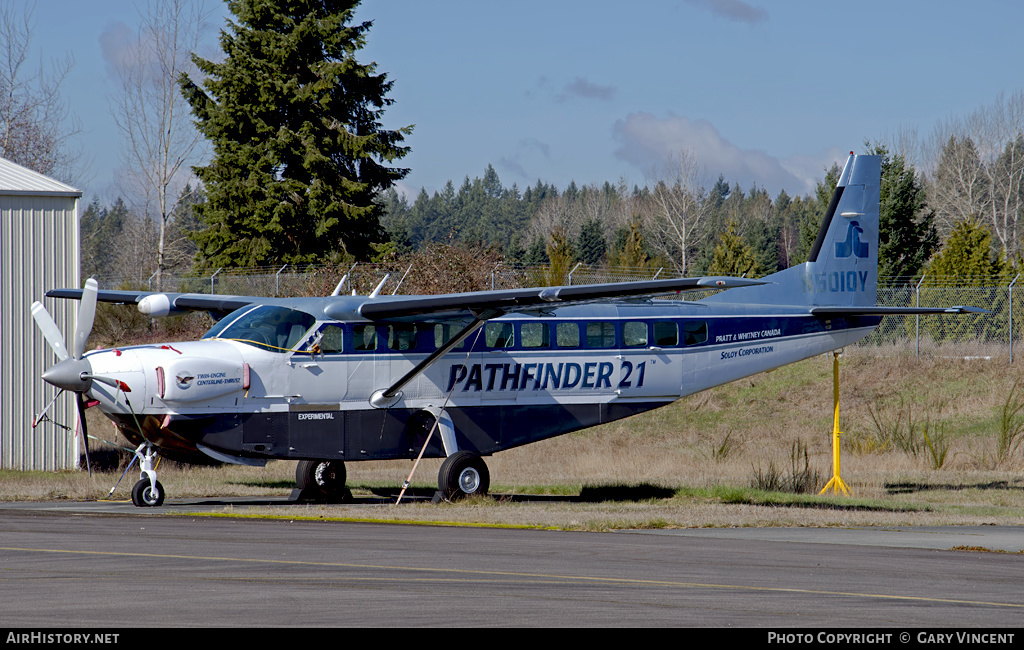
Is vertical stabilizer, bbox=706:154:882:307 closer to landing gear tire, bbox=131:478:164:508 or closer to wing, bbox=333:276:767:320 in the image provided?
wing, bbox=333:276:767:320

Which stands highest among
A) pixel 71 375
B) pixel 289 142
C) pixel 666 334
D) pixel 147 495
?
pixel 289 142

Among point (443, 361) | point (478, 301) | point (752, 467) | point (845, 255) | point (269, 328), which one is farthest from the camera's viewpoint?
point (752, 467)

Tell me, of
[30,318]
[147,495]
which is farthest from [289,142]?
[147,495]

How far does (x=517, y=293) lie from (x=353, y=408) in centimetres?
323

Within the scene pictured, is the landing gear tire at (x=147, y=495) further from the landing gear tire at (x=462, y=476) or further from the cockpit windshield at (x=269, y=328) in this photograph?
the landing gear tire at (x=462, y=476)

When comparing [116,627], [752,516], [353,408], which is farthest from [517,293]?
[116,627]

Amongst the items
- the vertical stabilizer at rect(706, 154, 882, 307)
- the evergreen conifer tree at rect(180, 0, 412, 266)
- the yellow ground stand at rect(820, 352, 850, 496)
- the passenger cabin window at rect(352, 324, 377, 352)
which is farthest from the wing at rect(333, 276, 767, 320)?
the evergreen conifer tree at rect(180, 0, 412, 266)

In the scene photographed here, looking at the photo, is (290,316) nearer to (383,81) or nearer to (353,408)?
(353,408)

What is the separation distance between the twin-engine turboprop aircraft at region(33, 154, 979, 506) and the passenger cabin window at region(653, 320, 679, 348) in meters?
0.02

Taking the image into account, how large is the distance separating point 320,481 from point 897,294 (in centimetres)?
2457

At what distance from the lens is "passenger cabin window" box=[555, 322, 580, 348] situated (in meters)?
18.6

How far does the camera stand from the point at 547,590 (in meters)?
8.59

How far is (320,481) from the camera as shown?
1847cm

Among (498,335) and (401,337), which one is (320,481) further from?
(498,335)
